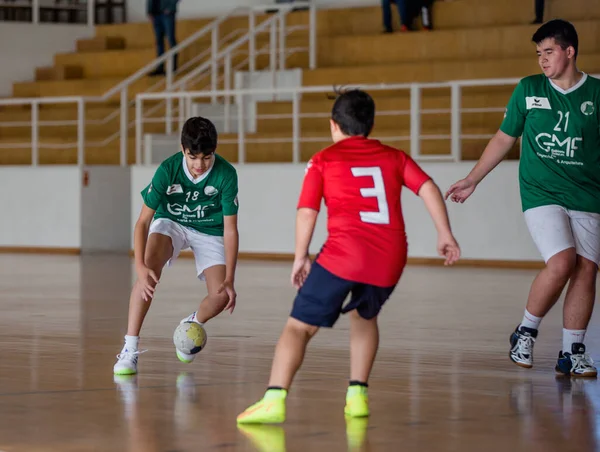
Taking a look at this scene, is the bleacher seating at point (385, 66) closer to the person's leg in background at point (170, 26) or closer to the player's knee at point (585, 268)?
the person's leg in background at point (170, 26)

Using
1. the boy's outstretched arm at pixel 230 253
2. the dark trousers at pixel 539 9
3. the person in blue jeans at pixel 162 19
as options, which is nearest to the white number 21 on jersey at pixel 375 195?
the boy's outstretched arm at pixel 230 253

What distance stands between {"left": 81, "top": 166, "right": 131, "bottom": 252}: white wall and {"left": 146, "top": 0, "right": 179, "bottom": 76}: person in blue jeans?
223 cm

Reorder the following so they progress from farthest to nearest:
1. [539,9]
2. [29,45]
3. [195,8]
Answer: [195,8] → [29,45] → [539,9]

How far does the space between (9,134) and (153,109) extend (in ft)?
10.3

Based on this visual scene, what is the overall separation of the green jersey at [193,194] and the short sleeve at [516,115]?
4.39 ft

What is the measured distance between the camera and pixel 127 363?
6.04 meters

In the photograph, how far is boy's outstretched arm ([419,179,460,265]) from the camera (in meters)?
4.68

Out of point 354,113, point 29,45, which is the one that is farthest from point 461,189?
point 29,45

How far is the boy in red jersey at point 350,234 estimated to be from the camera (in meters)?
4.71

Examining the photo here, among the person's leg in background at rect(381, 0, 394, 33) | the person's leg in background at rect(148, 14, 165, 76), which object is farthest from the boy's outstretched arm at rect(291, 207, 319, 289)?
the person's leg in background at rect(148, 14, 165, 76)

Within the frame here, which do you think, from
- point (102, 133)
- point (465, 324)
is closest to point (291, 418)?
point (465, 324)

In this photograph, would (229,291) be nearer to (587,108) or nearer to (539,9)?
(587,108)

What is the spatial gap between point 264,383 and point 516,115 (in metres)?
1.79

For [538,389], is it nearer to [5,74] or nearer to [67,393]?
[67,393]
